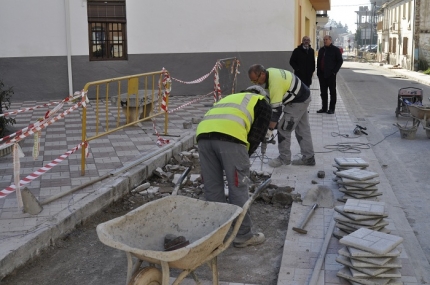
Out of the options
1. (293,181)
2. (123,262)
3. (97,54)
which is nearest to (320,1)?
(97,54)

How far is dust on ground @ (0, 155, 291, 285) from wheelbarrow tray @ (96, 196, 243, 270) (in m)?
0.64

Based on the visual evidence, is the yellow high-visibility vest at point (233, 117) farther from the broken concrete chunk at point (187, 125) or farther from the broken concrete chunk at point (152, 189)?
the broken concrete chunk at point (187, 125)

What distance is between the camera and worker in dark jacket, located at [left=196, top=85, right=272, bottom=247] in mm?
5035

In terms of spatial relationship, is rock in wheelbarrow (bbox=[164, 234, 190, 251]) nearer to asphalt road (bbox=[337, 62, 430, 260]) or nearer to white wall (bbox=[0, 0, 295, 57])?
asphalt road (bbox=[337, 62, 430, 260])

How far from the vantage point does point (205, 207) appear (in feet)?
14.7

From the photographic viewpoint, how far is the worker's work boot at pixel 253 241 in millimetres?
5461

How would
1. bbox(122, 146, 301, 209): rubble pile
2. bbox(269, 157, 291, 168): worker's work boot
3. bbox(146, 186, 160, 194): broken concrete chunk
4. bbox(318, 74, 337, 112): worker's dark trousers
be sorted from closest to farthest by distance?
1. bbox(122, 146, 301, 209): rubble pile
2. bbox(146, 186, 160, 194): broken concrete chunk
3. bbox(269, 157, 291, 168): worker's work boot
4. bbox(318, 74, 337, 112): worker's dark trousers

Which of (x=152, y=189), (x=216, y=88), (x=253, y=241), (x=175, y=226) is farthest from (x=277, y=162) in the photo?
(x=216, y=88)

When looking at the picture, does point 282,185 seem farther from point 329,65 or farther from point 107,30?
point 107,30

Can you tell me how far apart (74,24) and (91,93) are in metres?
1.99

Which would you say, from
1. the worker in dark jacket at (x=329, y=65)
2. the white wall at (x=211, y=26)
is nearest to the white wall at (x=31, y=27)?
the white wall at (x=211, y=26)

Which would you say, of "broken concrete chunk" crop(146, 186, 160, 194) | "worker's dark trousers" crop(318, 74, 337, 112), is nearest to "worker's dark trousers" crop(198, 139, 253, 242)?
"broken concrete chunk" crop(146, 186, 160, 194)

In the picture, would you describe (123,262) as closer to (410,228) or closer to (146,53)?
(410,228)

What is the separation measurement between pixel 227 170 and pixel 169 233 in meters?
1.00
